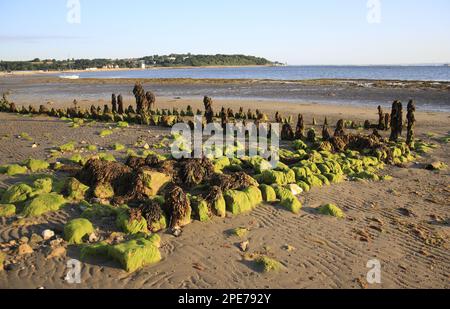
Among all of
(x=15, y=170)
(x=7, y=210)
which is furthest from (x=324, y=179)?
(x=15, y=170)

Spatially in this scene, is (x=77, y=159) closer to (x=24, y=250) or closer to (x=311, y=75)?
(x=24, y=250)

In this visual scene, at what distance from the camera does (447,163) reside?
13.4 metres

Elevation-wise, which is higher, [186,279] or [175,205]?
[175,205]

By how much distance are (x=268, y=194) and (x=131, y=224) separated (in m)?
3.29

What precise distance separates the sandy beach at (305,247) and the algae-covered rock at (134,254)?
0.13m

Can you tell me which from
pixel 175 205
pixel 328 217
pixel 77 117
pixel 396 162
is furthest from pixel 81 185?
pixel 77 117

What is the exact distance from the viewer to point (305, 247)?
24.2ft

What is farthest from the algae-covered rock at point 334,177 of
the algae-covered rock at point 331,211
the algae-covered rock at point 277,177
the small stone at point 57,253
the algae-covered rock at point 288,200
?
the small stone at point 57,253

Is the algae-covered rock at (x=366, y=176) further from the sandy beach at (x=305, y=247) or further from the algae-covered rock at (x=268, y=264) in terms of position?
the algae-covered rock at (x=268, y=264)

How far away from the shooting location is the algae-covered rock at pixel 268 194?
368 inches
